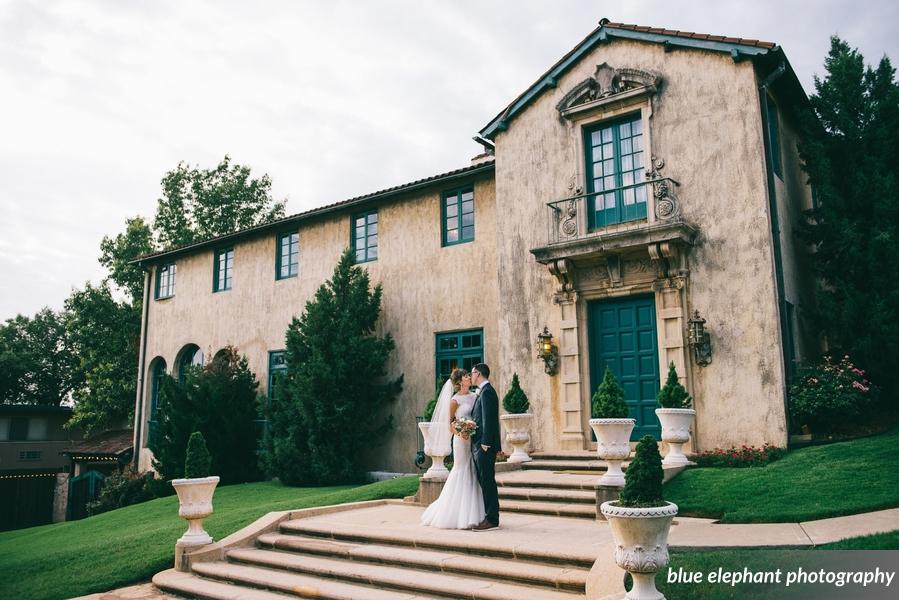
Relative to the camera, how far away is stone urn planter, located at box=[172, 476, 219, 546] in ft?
31.0

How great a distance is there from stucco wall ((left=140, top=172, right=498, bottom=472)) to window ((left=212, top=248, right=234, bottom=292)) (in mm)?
361

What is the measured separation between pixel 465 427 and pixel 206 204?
28.7 meters

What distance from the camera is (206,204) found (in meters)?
34.3

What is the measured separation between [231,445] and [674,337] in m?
12.8

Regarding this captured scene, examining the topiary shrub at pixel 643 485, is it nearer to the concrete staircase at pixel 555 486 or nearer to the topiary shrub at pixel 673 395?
→ the concrete staircase at pixel 555 486

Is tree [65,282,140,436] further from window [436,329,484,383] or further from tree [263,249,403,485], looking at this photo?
window [436,329,484,383]

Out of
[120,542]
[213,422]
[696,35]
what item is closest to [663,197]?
[696,35]

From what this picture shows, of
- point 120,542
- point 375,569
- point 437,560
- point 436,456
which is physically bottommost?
point 120,542

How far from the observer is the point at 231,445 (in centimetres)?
1941

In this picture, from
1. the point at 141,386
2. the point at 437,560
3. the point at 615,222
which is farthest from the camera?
the point at 141,386

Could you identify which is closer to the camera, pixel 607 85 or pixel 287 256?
pixel 607 85

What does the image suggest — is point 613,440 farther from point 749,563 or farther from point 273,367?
point 273,367

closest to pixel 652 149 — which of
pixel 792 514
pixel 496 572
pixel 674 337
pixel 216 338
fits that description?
pixel 674 337

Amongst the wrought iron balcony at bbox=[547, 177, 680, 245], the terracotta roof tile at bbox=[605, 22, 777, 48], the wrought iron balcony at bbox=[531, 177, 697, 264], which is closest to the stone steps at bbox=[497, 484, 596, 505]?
the wrought iron balcony at bbox=[531, 177, 697, 264]
